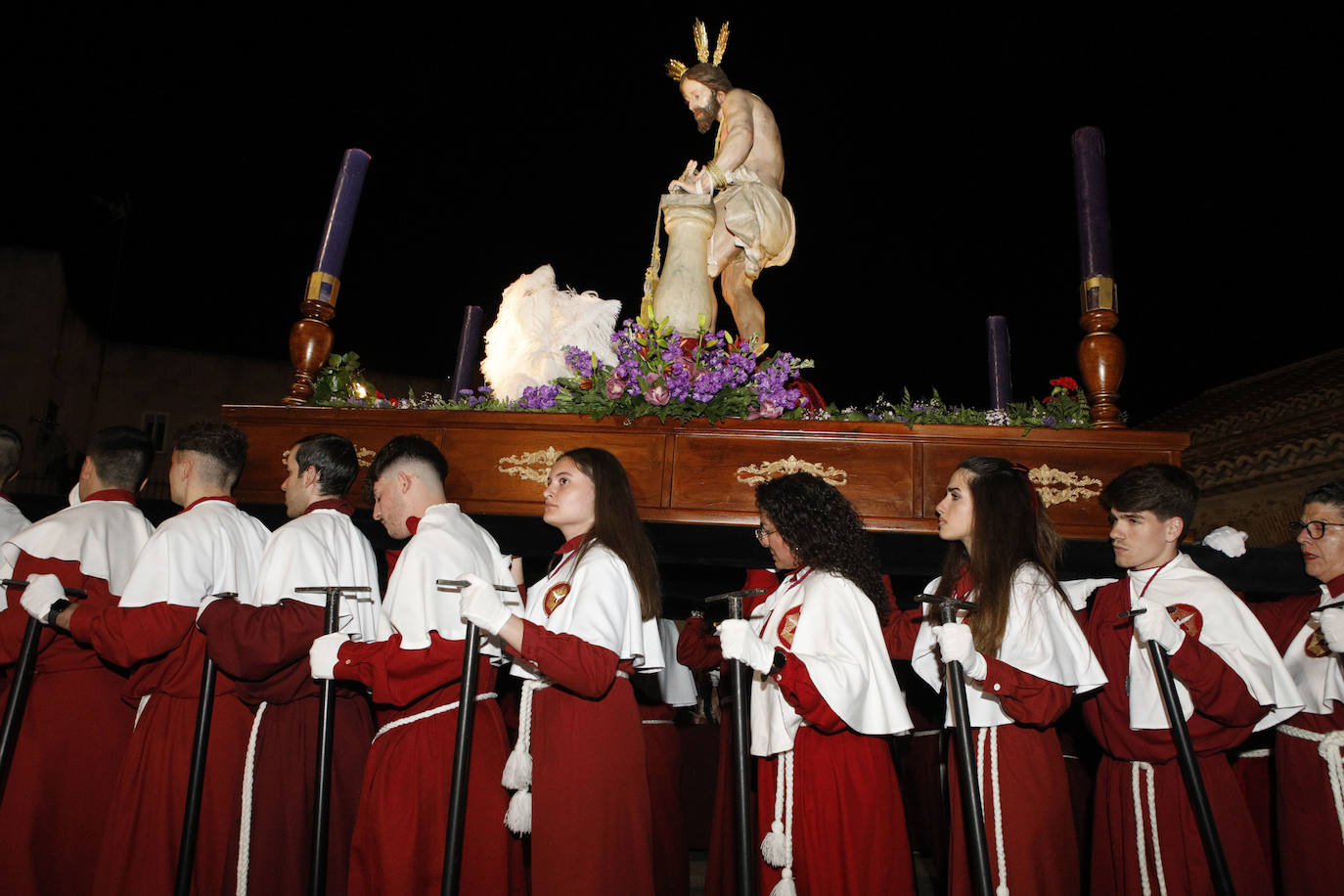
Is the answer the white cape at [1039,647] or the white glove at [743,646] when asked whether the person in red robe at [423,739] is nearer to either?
the white glove at [743,646]

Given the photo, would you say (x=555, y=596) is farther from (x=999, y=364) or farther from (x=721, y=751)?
(x=999, y=364)

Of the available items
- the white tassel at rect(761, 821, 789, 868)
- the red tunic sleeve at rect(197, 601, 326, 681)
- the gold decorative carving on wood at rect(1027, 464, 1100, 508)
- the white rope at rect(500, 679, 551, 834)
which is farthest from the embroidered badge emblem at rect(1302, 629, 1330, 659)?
the red tunic sleeve at rect(197, 601, 326, 681)

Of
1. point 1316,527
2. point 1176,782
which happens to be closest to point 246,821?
point 1176,782

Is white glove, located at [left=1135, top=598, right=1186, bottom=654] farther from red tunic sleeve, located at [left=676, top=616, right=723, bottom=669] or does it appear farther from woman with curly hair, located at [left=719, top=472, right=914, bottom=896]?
red tunic sleeve, located at [left=676, top=616, right=723, bottom=669]

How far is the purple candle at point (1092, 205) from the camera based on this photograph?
169 inches

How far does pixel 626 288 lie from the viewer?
10734mm

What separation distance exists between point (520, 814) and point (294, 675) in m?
1.19

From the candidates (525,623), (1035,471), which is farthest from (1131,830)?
(525,623)

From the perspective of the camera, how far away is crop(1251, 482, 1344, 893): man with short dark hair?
336cm

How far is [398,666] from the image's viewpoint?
9.90 ft

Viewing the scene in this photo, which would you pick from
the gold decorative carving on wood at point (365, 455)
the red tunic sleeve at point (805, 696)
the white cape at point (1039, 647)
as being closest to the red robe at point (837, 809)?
the red tunic sleeve at point (805, 696)

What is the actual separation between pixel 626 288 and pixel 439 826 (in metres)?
8.32

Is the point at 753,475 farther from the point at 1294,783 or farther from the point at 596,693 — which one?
the point at 1294,783

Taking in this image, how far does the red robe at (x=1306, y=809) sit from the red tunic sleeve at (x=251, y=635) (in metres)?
3.79
